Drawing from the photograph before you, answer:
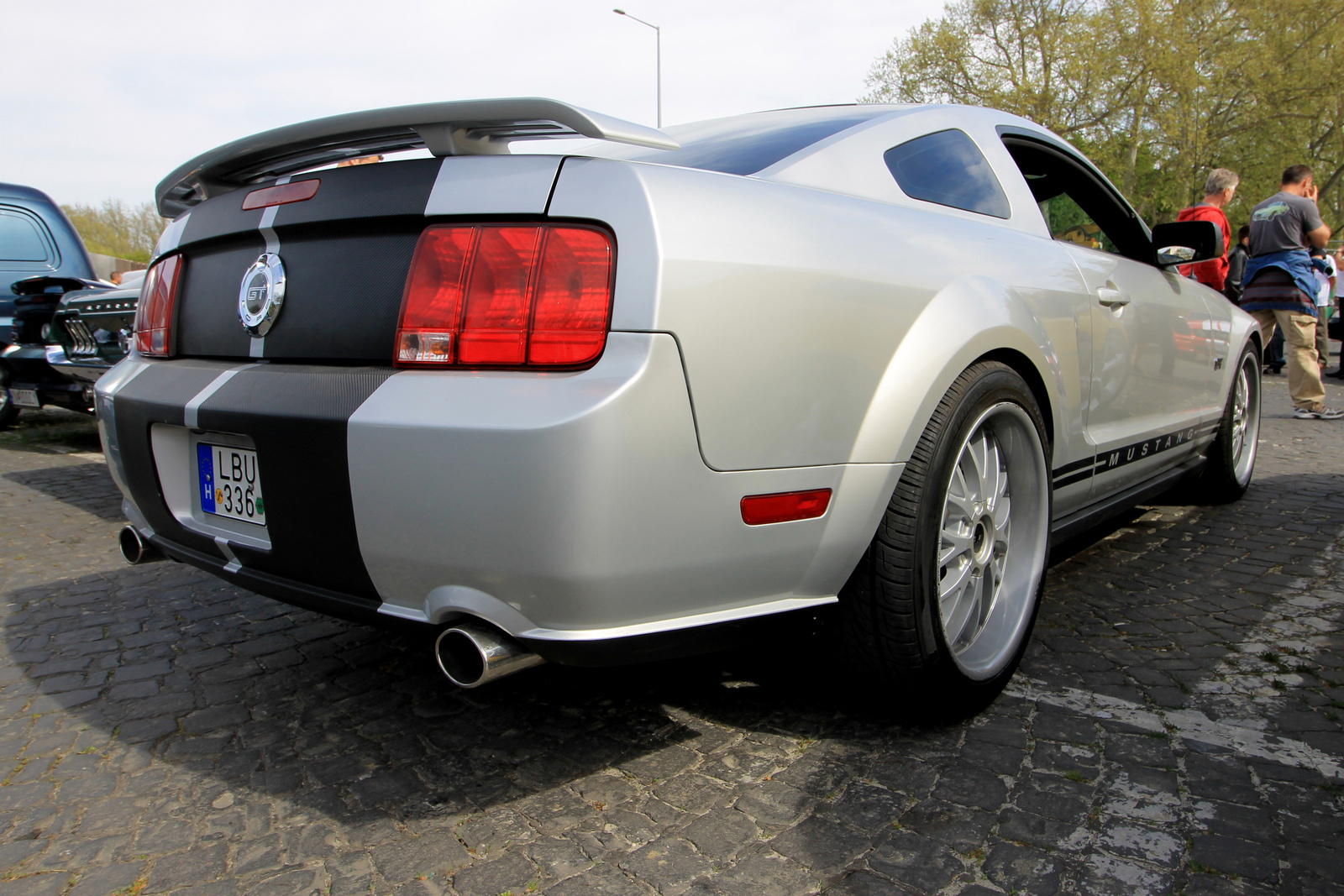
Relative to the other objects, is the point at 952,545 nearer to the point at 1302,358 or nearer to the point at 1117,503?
the point at 1117,503

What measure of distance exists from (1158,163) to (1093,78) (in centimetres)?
468

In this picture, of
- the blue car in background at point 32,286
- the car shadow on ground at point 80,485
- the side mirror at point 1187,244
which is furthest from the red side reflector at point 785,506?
the blue car in background at point 32,286

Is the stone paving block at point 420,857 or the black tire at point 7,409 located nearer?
the stone paving block at point 420,857

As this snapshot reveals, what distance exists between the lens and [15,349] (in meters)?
7.36

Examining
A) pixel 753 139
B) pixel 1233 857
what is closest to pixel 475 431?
pixel 753 139

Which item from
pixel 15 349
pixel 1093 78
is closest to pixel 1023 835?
pixel 15 349

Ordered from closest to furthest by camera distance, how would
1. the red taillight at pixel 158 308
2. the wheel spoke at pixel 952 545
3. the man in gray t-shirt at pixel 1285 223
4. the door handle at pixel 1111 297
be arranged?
the wheel spoke at pixel 952 545 < the red taillight at pixel 158 308 < the door handle at pixel 1111 297 < the man in gray t-shirt at pixel 1285 223

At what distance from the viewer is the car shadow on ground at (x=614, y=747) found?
5.79 feet

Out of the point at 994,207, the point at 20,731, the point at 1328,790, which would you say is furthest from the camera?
the point at 994,207

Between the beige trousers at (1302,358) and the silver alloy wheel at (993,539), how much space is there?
20.0 feet

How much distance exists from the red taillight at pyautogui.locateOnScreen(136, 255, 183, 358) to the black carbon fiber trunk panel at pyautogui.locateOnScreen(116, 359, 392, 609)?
30 centimetres

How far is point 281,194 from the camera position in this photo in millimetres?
2021

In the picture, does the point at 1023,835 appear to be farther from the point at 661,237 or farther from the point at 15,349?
the point at 15,349

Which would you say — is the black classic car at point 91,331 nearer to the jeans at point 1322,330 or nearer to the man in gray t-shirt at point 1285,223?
the man in gray t-shirt at point 1285,223
